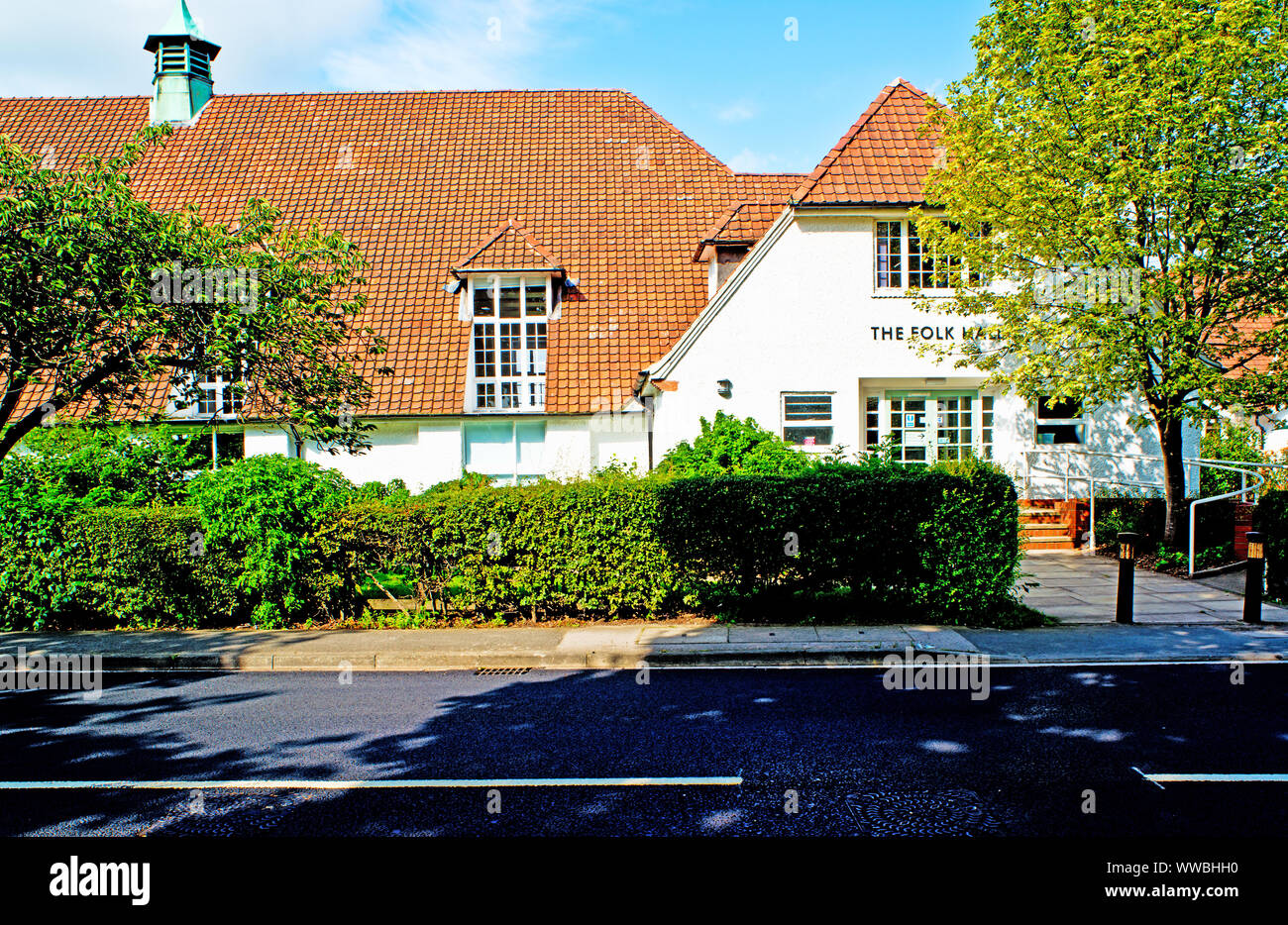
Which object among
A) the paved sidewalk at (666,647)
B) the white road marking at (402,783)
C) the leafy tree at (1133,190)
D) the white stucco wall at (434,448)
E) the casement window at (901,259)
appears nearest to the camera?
the white road marking at (402,783)

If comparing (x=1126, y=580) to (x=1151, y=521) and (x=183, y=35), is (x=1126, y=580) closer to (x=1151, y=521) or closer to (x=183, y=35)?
(x=1151, y=521)

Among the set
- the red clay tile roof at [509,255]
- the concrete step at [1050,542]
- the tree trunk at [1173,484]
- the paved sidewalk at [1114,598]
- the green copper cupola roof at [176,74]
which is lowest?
the paved sidewalk at [1114,598]

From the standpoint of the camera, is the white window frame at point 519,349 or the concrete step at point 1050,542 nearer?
the concrete step at point 1050,542

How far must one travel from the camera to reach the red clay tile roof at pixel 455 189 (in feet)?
64.0

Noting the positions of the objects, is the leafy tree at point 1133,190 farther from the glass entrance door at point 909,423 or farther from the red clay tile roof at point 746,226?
the red clay tile roof at point 746,226

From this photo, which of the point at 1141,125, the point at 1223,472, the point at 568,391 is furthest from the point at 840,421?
the point at 1223,472

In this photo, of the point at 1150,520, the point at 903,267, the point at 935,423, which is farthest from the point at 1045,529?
the point at 903,267

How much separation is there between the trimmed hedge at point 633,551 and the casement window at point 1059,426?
28.2ft

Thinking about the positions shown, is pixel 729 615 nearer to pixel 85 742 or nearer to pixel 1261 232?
pixel 85 742

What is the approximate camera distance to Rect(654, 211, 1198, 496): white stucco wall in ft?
56.1

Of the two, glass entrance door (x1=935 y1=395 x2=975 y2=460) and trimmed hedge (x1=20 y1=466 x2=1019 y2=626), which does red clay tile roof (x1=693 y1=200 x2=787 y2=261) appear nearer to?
glass entrance door (x1=935 y1=395 x2=975 y2=460)

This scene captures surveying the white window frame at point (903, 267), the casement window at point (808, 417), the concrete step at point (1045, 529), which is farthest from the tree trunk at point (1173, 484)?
the casement window at point (808, 417)

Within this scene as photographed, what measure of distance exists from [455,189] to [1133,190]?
16145 millimetres

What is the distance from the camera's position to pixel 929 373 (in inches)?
675
